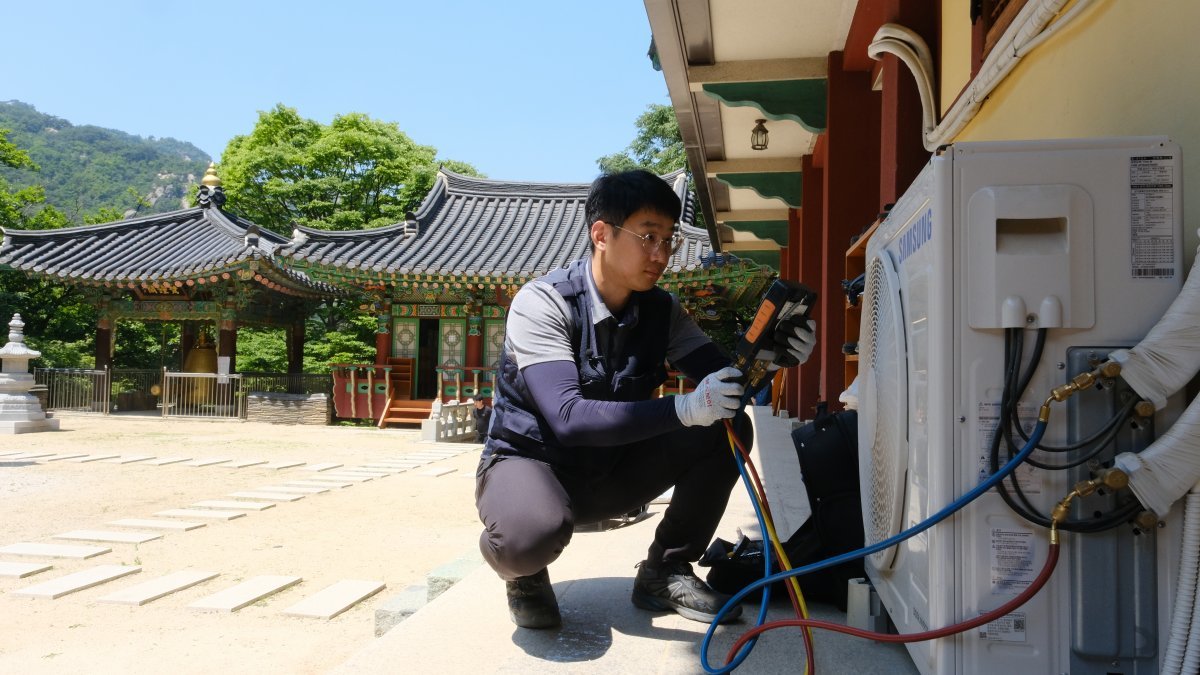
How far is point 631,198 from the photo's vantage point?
6.93 ft

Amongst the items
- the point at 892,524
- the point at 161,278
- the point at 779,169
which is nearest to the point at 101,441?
the point at 161,278

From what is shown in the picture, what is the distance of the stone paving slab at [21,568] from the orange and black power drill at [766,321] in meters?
4.22

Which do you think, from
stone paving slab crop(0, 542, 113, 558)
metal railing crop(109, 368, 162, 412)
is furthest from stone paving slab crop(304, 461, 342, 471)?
metal railing crop(109, 368, 162, 412)

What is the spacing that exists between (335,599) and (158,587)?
0.93 metres

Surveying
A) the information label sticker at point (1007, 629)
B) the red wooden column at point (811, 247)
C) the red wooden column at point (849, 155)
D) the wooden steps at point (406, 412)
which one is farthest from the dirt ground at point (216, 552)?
the wooden steps at point (406, 412)

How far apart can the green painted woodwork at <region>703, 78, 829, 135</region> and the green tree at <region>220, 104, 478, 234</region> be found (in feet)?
60.5

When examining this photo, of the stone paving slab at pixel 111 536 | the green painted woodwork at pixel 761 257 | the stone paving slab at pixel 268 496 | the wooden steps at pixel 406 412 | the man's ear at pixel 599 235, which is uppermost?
the green painted woodwork at pixel 761 257

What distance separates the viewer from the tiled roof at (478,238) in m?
14.7

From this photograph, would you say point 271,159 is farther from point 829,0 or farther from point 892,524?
point 892,524

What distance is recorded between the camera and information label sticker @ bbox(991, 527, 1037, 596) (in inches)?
50.8

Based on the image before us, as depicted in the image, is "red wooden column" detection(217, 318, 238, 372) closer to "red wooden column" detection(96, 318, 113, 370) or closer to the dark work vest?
"red wooden column" detection(96, 318, 113, 370)

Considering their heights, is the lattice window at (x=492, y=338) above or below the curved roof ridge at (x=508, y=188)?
below

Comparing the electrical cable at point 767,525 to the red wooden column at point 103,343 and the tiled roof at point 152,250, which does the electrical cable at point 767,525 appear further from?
the red wooden column at point 103,343

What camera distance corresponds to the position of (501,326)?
51.6 feet
